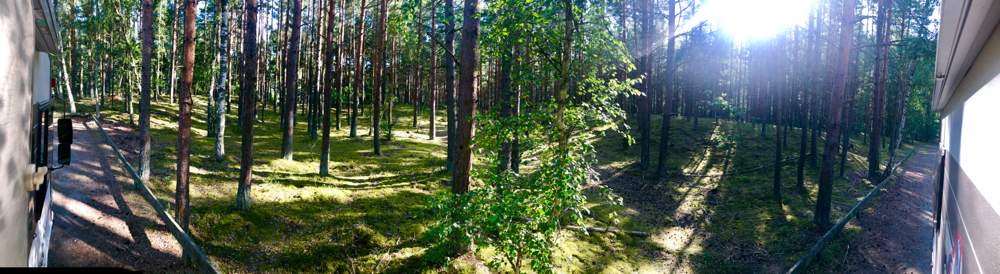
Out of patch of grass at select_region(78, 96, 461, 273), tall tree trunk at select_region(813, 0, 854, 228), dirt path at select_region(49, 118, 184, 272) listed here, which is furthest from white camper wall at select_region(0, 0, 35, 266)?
tall tree trunk at select_region(813, 0, 854, 228)

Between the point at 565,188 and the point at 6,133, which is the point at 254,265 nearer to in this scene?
the point at 565,188

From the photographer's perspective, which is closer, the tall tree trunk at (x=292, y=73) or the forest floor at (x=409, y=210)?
the forest floor at (x=409, y=210)

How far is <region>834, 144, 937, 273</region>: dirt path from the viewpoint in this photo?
406 inches

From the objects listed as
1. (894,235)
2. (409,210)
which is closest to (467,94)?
(409,210)

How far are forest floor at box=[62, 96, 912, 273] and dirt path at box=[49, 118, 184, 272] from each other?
0.65 meters

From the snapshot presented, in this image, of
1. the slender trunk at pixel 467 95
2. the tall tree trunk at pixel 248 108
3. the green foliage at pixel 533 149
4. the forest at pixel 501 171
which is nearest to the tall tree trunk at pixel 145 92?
the forest at pixel 501 171

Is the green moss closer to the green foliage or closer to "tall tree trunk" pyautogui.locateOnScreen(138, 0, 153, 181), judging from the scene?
the green foliage

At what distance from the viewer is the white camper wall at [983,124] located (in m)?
1.02

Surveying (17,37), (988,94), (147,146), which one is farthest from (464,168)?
(147,146)

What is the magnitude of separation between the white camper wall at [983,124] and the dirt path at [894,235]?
1160cm

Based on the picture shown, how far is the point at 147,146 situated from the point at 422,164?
8740 mm

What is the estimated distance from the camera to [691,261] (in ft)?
37.1

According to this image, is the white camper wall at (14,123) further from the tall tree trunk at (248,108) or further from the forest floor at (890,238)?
the forest floor at (890,238)

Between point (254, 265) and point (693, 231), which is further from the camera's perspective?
point (693, 231)
